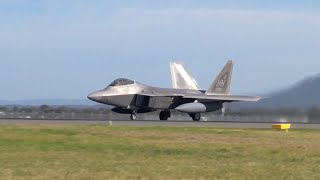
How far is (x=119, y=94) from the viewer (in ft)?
160

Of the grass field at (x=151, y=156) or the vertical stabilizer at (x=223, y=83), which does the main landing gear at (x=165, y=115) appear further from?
the grass field at (x=151, y=156)

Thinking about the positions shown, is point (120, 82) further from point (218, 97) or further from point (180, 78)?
point (180, 78)

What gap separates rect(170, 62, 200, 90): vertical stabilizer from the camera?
195 ft

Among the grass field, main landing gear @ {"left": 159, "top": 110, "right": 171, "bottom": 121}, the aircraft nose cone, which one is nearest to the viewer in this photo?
the grass field

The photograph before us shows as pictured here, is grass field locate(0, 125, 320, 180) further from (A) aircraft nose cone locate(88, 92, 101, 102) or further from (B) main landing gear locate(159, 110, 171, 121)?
(B) main landing gear locate(159, 110, 171, 121)

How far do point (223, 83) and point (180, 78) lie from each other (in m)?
4.49

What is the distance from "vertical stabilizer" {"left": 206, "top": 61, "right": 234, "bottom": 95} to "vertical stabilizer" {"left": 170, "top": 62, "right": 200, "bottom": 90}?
10.3 ft

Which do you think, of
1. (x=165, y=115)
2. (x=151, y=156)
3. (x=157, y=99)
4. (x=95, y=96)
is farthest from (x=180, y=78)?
(x=151, y=156)

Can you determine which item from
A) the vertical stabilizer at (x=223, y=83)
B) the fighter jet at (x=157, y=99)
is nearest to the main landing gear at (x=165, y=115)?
the fighter jet at (x=157, y=99)

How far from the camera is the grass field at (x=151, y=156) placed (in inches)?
544

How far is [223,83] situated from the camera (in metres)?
57.0

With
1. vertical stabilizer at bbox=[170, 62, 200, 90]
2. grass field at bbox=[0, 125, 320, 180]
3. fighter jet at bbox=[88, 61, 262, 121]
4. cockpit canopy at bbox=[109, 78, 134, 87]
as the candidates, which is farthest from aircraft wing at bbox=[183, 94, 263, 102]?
grass field at bbox=[0, 125, 320, 180]

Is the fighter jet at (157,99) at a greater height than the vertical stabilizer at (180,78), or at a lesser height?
lesser

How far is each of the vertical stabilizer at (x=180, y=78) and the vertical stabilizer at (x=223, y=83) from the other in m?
3.14
